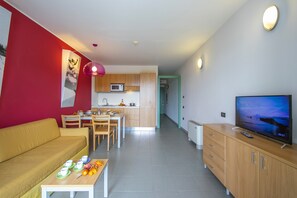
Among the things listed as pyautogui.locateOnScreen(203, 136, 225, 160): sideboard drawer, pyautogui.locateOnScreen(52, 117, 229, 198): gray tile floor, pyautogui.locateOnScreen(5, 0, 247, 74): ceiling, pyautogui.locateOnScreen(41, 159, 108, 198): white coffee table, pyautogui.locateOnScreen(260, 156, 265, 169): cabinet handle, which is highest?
pyautogui.locateOnScreen(5, 0, 247, 74): ceiling

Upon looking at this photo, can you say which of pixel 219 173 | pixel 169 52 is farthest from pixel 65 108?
pixel 219 173

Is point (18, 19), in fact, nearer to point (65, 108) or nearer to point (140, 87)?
point (65, 108)

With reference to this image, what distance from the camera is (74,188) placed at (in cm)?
133

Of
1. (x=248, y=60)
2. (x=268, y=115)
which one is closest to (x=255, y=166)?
(x=268, y=115)

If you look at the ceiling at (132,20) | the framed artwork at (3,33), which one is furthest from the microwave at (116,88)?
the framed artwork at (3,33)

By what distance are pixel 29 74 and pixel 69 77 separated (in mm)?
1287

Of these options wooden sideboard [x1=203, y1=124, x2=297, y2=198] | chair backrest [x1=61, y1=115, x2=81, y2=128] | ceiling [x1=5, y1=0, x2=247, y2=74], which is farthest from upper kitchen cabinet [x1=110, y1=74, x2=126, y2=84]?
wooden sideboard [x1=203, y1=124, x2=297, y2=198]

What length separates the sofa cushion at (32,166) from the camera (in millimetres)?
1367

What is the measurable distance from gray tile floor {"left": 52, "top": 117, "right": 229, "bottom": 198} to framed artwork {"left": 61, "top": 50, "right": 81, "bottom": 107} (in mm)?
1550

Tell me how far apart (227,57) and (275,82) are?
3.83 feet

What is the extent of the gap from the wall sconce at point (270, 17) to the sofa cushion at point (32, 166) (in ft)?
10.3

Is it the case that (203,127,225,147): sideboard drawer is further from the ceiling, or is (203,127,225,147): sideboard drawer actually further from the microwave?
the microwave

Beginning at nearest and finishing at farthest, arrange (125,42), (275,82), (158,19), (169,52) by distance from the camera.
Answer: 1. (275,82)
2. (158,19)
3. (125,42)
4. (169,52)

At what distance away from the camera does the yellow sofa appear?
4.73ft
